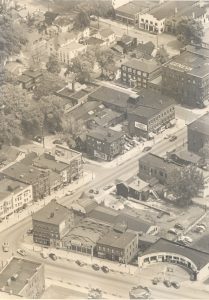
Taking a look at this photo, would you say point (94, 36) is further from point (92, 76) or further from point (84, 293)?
point (84, 293)

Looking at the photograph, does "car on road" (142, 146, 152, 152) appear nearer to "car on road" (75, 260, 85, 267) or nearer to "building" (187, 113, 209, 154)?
"building" (187, 113, 209, 154)

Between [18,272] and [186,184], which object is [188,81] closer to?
[186,184]

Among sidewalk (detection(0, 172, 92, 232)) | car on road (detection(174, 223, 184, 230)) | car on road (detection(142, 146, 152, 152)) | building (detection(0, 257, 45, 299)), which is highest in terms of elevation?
building (detection(0, 257, 45, 299))

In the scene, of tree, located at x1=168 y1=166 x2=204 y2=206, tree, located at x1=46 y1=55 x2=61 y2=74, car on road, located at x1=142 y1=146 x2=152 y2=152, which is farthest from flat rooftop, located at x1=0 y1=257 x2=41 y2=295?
tree, located at x1=46 y1=55 x2=61 y2=74

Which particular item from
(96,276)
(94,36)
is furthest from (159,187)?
(94,36)

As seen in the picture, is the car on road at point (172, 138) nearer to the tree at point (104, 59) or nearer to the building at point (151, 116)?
the building at point (151, 116)

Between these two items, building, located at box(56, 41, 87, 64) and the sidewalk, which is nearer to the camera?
the sidewalk

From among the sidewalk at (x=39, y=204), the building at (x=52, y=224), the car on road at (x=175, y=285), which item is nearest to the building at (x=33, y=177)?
the sidewalk at (x=39, y=204)
